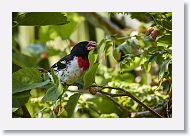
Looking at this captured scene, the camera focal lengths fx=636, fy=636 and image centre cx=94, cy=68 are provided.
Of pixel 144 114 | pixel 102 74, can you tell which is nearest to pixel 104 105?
pixel 102 74

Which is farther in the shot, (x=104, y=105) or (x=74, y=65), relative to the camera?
(x=104, y=105)

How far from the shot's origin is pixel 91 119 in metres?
1.92

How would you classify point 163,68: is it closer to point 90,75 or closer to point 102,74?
point 90,75

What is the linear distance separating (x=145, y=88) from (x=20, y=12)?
50 cm

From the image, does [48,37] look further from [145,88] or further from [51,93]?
[51,93]

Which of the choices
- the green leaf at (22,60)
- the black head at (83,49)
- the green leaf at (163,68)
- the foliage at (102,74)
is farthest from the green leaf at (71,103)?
the green leaf at (22,60)

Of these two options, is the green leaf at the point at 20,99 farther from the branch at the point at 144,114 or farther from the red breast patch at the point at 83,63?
the branch at the point at 144,114

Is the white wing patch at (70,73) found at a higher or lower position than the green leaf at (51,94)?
higher

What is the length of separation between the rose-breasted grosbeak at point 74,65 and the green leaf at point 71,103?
0.20 feet

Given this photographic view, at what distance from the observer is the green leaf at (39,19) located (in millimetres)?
1826

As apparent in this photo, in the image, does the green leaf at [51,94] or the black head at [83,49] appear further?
the black head at [83,49]

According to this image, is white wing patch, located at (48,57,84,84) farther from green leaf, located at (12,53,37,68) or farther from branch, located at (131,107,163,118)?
green leaf, located at (12,53,37,68)

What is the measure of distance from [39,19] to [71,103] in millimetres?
261
